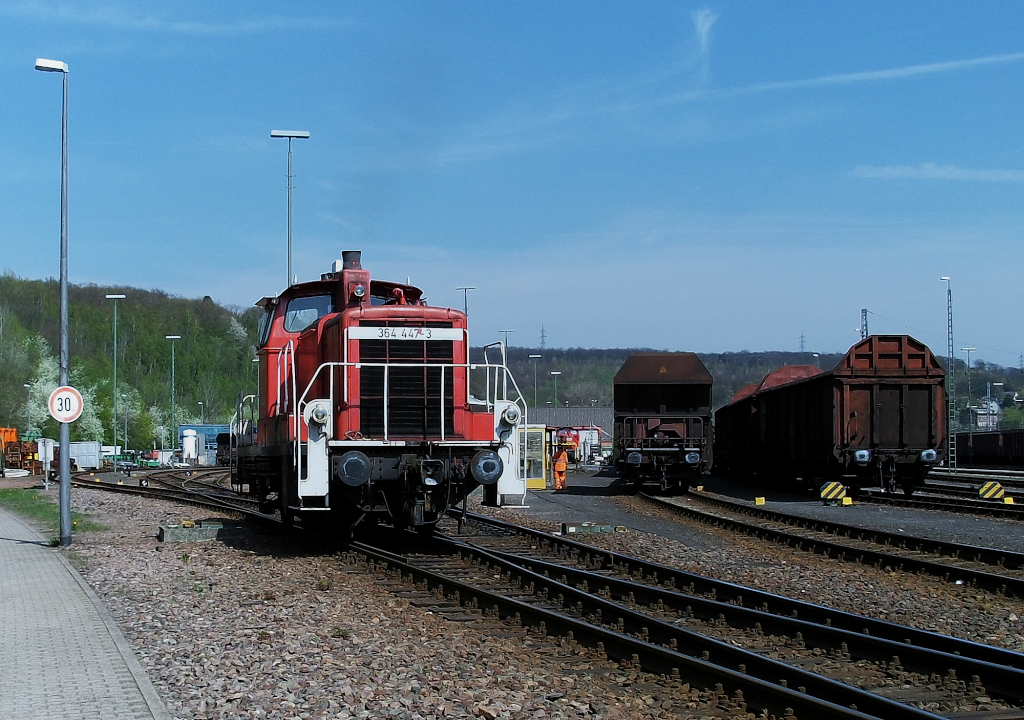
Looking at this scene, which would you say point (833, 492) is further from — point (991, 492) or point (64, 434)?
point (64, 434)

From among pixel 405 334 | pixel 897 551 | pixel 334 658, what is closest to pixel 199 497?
pixel 405 334

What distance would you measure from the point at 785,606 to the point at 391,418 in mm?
5471

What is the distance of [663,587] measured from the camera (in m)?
10.6

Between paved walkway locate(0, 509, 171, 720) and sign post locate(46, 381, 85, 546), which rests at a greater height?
sign post locate(46, 381, 85, 546)

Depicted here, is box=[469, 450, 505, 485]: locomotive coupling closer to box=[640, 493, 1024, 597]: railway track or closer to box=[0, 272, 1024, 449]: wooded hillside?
box=[640, 493, 1024, 597]: railway track

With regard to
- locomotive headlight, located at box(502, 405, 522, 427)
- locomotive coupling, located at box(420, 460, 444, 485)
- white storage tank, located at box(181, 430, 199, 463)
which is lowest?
white storage tank, located at box(181, 430, 199, 463)

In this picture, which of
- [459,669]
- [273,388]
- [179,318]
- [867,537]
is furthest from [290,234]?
[179,318]

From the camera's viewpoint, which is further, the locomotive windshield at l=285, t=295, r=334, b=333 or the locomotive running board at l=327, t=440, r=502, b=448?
the locomotive windshield at l=285, t=295, r=334, b=333

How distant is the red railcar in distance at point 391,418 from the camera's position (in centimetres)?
1202

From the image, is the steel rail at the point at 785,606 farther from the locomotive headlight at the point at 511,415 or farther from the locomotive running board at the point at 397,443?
the locomotive running board at the point at 397,443

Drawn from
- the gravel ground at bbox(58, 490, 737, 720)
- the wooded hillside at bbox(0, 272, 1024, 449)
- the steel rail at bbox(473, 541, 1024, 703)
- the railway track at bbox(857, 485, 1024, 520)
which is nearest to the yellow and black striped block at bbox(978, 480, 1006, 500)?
the railway track at bbox(857, 485, 1024, 520)

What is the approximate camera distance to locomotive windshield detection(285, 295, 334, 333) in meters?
14.6

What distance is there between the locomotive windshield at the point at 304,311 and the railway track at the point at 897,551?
7650 millimetres

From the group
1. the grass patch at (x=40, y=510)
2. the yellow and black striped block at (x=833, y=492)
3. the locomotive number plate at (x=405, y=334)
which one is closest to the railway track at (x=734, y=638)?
the locomotive number plate at (x=405, y=334)
